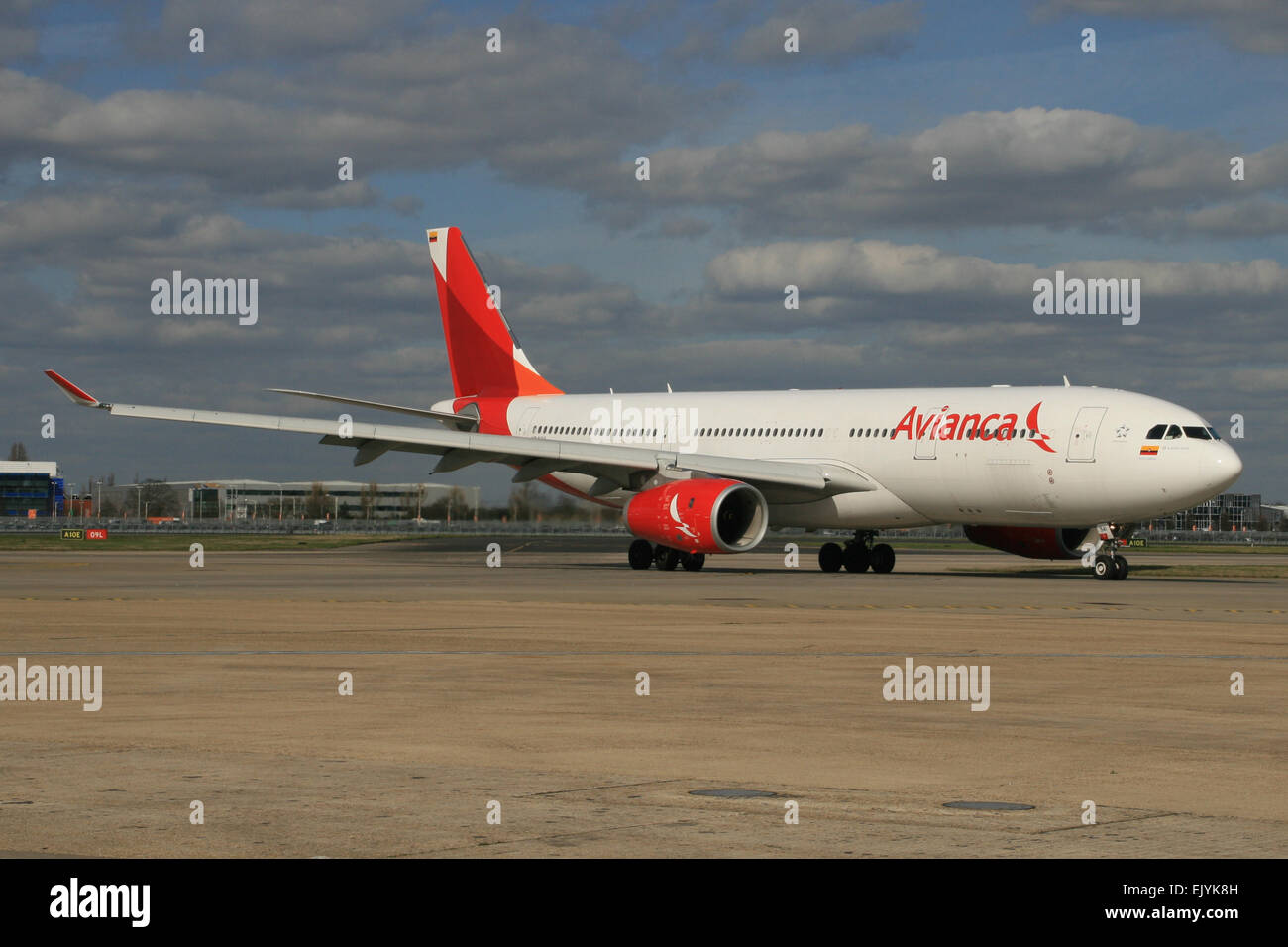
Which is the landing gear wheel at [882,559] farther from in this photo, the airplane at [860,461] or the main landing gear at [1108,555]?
the main landing gear at [1108,555]

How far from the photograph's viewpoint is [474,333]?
5094 centimetres

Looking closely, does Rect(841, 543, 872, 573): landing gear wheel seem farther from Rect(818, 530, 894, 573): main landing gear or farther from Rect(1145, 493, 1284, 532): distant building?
Rect(1145, 493, 1284, 532): distant building

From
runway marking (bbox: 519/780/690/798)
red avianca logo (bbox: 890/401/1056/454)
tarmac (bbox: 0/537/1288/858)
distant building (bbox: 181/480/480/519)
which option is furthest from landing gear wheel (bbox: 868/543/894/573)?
distant building (bbox: 181/480/480/519)

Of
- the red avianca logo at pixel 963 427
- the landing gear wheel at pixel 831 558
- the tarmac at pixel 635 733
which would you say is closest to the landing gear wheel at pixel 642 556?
the landing gear wheel at pixel 831 558

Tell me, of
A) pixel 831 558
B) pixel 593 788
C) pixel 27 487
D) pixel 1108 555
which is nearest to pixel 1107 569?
pixel 1108 555

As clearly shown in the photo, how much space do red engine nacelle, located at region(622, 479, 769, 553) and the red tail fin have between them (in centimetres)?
1340

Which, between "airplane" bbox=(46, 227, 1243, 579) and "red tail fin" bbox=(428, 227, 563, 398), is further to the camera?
"red tail fin" bbox=(428, 227, 563, 398)

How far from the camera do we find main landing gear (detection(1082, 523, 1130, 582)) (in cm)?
3656

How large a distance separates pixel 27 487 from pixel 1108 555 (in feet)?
497

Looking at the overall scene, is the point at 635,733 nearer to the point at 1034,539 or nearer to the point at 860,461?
the point at 860,461

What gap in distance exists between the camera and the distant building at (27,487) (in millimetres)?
162750

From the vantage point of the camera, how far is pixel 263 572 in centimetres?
3828
